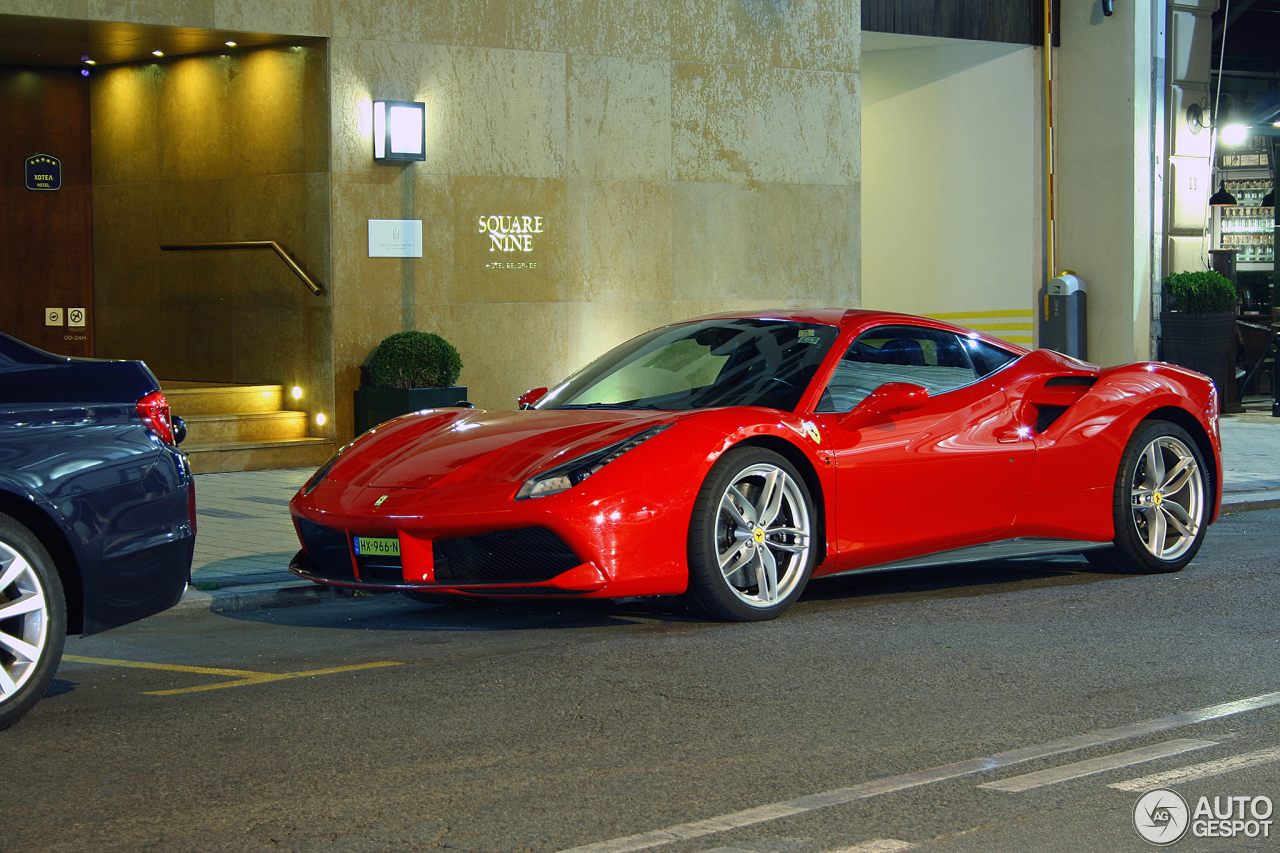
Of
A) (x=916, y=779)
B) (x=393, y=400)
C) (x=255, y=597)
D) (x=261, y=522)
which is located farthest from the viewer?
(x=393, y=400)

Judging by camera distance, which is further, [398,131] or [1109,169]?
[1109,169]

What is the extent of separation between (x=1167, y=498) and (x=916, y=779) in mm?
4321

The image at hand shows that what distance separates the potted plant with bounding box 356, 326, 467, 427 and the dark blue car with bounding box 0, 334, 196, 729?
8233 millimetres

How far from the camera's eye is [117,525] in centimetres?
494

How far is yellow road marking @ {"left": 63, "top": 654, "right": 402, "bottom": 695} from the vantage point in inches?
210

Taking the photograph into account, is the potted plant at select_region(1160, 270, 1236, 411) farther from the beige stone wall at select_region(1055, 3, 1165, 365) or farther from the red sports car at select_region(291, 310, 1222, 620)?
the red sports car at select_region(291, 310, 1222, 620)

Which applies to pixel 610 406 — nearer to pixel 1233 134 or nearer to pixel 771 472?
pixel 771 472

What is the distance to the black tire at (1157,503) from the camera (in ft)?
25.1

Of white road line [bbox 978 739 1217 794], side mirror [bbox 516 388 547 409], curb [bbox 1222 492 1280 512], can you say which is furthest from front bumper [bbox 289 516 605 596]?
curb [bbox 1222 492 1280 512]

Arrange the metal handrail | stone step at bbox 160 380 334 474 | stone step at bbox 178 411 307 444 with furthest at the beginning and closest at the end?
1. the metal handrail
2. stone step at bbox 178 411 307 444
3. stone step at bbox 160 380 334 474

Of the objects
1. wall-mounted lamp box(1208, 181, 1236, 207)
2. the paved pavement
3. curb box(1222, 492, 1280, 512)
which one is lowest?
curb box(1222, 492, 1280, 512)

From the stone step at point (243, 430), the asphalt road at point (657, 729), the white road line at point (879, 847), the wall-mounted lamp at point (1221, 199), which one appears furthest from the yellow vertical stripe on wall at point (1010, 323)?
the white road line at point (879, 847)

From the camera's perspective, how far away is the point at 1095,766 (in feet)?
13.9

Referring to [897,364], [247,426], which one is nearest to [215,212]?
[247,426]
